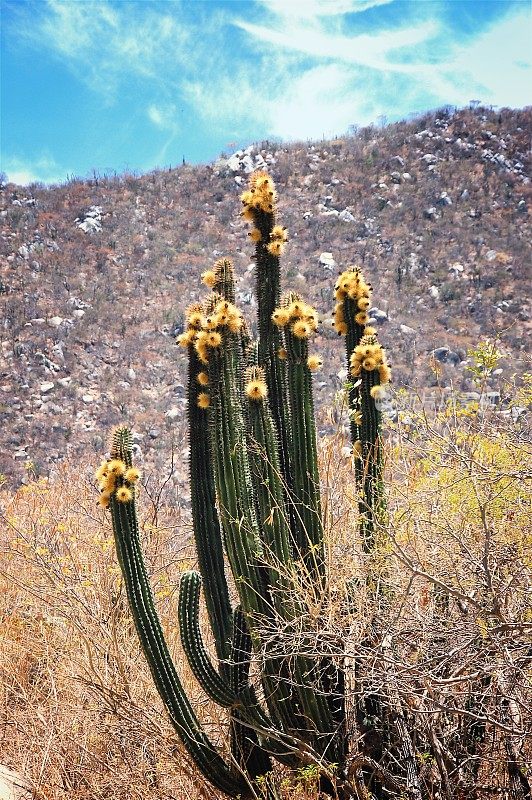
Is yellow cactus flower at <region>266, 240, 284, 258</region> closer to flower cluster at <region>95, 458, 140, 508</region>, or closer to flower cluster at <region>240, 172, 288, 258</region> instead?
flower cluster at <region>240, 172, 288, 258</region>

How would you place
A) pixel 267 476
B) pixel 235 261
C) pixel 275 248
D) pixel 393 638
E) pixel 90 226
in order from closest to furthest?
pixel 393 638
pixel 267 476
pixel 275 248
pixel 235 261
pixel 90 226

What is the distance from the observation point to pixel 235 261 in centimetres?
2470

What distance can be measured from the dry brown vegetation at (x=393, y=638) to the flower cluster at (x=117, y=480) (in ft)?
3.39

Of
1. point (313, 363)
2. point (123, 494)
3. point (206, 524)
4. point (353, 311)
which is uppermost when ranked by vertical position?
point (353, 311)

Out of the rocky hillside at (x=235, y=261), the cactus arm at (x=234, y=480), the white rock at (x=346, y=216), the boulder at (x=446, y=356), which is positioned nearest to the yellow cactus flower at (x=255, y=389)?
the cactus arm at (x=234, y=480)

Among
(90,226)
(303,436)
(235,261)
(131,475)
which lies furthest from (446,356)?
(131,475)

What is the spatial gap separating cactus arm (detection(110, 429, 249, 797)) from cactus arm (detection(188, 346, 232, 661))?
0.97 feet

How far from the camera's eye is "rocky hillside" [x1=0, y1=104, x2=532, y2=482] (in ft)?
62.3

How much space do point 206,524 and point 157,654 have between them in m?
0.71

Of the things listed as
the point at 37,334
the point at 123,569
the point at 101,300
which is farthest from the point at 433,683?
the point at 101,300

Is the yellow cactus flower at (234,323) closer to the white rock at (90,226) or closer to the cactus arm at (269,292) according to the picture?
the cactus arm at (269,292)

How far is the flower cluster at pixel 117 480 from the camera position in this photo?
3934 mm

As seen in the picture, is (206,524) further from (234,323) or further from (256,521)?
(234,323)

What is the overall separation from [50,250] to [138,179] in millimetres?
6628
